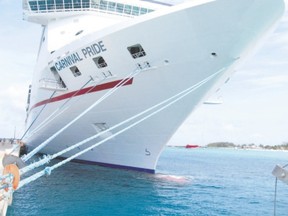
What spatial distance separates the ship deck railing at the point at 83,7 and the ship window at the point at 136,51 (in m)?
8.22

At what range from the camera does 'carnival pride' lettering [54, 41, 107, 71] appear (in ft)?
48.4

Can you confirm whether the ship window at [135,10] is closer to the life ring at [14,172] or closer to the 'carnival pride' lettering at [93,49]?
the 'carnival pride' lettering at [93,49]

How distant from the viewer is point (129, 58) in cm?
1431

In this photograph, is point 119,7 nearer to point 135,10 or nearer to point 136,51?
point 135,10

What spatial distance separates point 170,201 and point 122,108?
513cm

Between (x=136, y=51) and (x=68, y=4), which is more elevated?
(x=68, y=4)

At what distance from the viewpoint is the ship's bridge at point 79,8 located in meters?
21.1

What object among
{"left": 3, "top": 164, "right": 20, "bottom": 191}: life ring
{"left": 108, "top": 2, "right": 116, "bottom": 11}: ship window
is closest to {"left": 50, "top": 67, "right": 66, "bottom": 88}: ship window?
{"left": 108, "top": 2, "right": 116, "bottom": 11}: ship window

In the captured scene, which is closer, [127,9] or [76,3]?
[76,3]

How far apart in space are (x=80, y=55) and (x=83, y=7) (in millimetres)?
6999

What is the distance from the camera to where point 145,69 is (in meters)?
14.3

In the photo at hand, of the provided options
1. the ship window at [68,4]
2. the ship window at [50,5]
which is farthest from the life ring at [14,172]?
the ship window at [50,5]

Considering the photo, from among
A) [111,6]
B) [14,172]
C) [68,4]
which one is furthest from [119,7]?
[14,172]

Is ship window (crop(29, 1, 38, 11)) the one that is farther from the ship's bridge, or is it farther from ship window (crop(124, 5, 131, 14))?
ship window (crop(124, 5, 131, 14))
